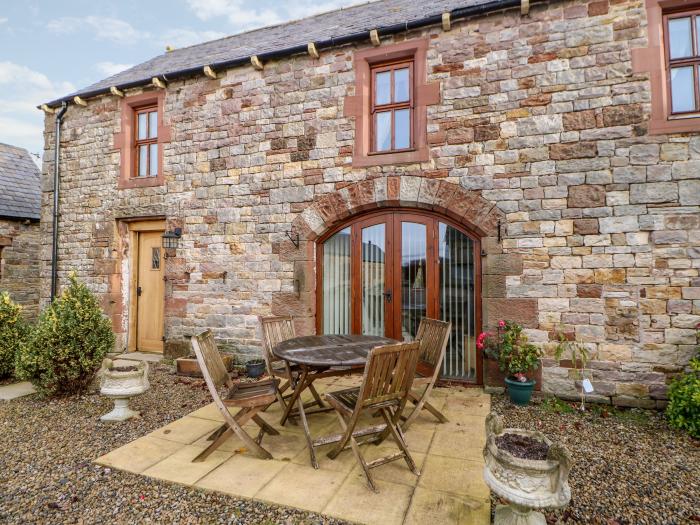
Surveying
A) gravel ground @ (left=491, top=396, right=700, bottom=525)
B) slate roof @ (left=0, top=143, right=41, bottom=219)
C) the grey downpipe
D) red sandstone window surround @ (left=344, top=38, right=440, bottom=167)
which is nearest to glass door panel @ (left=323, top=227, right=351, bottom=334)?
red sandstone window surround @ (left=344, top=38, right=440, bottom=167)

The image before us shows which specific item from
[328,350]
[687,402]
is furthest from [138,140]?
[687,402]

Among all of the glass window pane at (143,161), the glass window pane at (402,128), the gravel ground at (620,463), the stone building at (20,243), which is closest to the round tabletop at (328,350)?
the gravel ground at (620,463)

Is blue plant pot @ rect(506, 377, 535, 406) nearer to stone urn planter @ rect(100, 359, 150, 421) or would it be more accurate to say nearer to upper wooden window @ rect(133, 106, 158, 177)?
stone urn planter @ rect(100, 359, 150, 421)

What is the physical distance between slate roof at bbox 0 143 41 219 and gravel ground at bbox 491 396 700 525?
11.3 m

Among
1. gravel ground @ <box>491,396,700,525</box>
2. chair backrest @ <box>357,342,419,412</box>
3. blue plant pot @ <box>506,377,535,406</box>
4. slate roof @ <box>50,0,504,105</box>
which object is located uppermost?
slate roof @ <box>50,0,504,105</box>

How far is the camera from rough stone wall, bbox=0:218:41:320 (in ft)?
28.7

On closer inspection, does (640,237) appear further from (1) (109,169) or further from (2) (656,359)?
(1) (109,169)

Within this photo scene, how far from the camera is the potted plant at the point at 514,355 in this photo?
4121 mm

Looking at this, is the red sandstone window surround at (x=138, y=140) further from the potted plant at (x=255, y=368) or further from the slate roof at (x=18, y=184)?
the slate roof at (x=18, y=184)

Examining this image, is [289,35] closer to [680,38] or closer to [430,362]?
[680,38]

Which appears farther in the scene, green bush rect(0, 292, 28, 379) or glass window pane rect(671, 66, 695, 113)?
green bush rect(0, 292, 28, 379)

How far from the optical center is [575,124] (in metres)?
4.27

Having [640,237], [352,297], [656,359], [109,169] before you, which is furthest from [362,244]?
[109,169]

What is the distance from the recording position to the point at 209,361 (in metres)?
2.86
